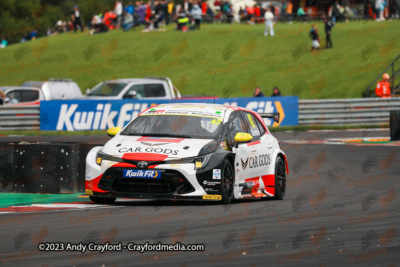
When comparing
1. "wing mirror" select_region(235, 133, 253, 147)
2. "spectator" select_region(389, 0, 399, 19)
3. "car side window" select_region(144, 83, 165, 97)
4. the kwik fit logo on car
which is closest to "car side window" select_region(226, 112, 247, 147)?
"wing mirror" select_region(235, 133, 253, 147)

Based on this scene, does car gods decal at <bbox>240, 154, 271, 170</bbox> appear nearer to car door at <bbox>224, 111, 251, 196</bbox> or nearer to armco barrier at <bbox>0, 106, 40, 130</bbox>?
car door at <bbox>224, 111, 251, 196</bbox>

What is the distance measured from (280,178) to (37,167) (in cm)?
344

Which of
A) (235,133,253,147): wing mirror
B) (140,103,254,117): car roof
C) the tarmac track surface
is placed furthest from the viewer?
(140,103,254,117): car roof

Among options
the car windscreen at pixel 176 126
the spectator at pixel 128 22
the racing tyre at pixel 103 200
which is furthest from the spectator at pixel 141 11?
the racing tyre at pixel 103 200

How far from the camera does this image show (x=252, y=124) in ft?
39.2

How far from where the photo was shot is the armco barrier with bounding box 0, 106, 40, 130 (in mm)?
27016

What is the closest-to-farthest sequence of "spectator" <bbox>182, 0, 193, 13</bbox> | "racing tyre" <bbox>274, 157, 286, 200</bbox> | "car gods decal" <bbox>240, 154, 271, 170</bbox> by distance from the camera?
"car gods decal" <bbox>240, 154, 271, 170</bbox> → "racing tyre" <bbox>274, 157, 286, 200</bbox> → "spectator" <bbox>182, 0, 193, 13</bbox>

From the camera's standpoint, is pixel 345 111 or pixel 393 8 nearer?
pixel 345 111

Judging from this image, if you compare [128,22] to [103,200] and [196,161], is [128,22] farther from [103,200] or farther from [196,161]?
[196,161]

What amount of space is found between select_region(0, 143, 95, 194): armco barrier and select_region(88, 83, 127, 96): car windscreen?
1588cm

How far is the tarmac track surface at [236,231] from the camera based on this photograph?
6.50 meters

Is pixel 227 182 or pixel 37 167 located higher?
pixel 227 182

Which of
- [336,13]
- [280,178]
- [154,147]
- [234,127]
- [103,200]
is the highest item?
[154,147]

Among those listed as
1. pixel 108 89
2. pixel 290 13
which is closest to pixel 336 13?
pixel 290 13
